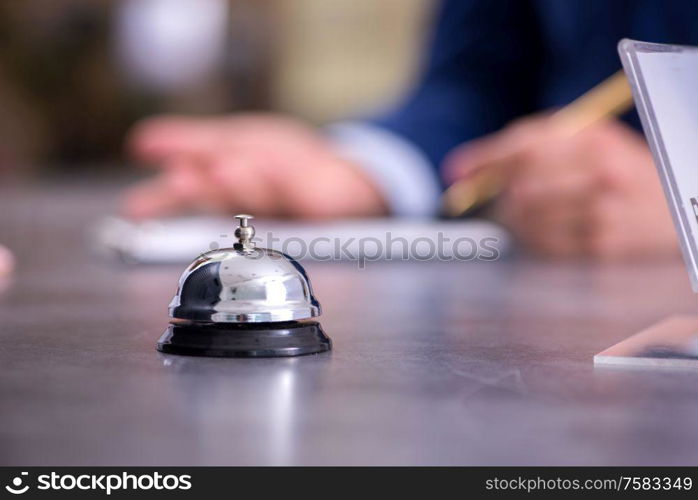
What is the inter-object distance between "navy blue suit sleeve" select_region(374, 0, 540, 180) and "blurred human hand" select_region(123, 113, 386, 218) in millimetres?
423

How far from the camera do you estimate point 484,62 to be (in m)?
2.08

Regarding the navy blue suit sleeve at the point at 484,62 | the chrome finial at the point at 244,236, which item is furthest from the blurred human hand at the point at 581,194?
the chrome finial at the point at 244,236

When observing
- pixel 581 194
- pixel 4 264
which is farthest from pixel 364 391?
pixel 581 194

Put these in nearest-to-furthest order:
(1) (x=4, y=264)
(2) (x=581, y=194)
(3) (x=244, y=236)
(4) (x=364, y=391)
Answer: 1. (4) (x=364, y=391)
2. (3) (x=244, y=236)
3. (1) (x=4, y=264)
4. (2) (x=581, y=194)

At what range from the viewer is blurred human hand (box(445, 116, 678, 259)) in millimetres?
1324

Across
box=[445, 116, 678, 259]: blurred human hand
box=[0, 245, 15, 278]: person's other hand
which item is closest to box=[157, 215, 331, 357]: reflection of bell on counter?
box=[0, 245, 15, 278]: person's other hand

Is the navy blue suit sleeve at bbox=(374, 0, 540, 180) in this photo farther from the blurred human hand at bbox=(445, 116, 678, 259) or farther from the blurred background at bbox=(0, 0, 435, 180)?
the blurred background at bbox=(0, 0, 435, 180)

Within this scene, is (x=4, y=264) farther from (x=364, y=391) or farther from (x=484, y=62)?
(x=484, y=62)

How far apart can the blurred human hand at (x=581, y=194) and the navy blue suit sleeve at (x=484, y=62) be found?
1.98ft

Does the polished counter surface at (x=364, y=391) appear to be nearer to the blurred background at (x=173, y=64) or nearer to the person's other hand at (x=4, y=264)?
the person's other hand at (x=4, y=264)

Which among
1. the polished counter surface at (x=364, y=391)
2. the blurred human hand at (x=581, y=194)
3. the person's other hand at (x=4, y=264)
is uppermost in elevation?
the blurred human hand at (x=581, y=194)

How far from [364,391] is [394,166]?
4.10 ft

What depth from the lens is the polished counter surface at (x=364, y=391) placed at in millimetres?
335
